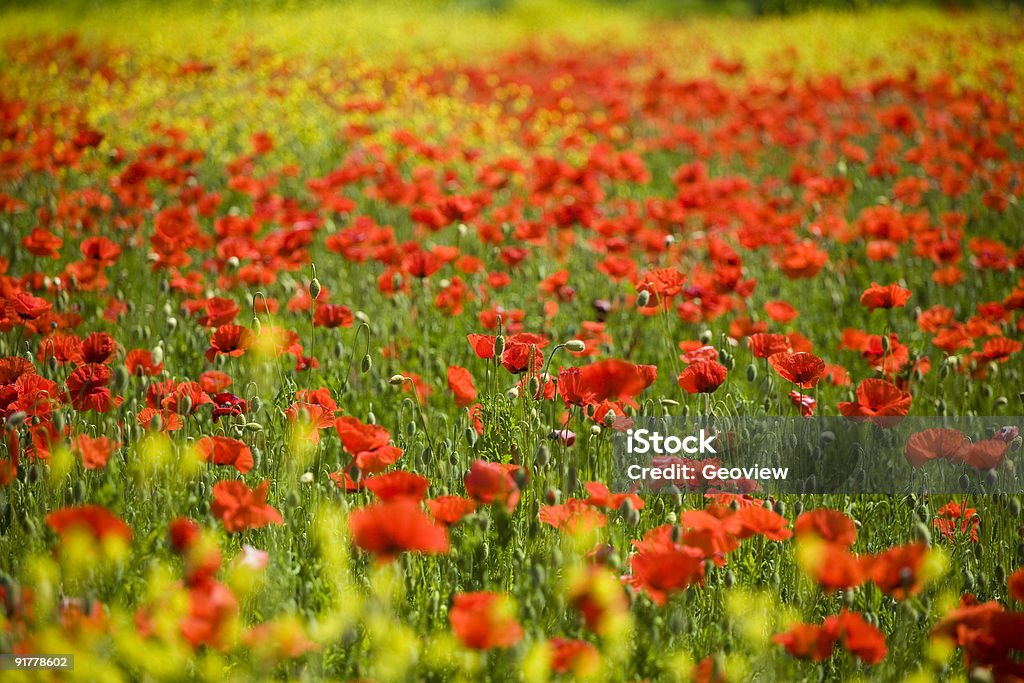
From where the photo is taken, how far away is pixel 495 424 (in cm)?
246

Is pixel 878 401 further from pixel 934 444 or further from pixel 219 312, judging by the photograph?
pixel 219 312

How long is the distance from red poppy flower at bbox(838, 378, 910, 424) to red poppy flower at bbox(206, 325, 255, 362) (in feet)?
5.44

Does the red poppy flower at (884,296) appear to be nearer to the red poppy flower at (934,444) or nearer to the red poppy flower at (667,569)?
the red poppy flower at (934,444)

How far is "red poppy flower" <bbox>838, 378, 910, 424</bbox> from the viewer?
2246 millimetres

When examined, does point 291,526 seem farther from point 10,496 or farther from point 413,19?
point 413,19

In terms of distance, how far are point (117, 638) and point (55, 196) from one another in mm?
4546

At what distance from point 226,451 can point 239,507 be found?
311 millimetres

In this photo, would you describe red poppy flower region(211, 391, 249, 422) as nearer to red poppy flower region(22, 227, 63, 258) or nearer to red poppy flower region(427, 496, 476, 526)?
red poppy flower region(427, 496, 476, 526)

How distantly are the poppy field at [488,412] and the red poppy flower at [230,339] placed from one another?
15 mm

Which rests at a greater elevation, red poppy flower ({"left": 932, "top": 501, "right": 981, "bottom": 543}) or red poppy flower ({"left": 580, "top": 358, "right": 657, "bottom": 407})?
red poppy flower ({"left": 580, "top": 358, "right": 657, "bottom": 407})

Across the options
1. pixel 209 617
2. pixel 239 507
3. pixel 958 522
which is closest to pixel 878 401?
pixel 958 522

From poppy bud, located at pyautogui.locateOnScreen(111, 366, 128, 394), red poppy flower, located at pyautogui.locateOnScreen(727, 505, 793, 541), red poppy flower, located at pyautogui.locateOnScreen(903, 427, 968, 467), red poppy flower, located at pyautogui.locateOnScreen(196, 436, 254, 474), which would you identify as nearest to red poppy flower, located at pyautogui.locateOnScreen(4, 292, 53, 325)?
poppy bud, located at pyautogui.locateOnScreen(111, 366, 128, 394)

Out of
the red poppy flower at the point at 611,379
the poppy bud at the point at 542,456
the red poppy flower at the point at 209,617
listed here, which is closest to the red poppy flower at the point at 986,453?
the red poppy flower at the point at 611,379

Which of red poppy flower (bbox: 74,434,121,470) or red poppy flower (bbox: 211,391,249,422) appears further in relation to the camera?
red poppy flower (bbox: 211,391,249,422)
